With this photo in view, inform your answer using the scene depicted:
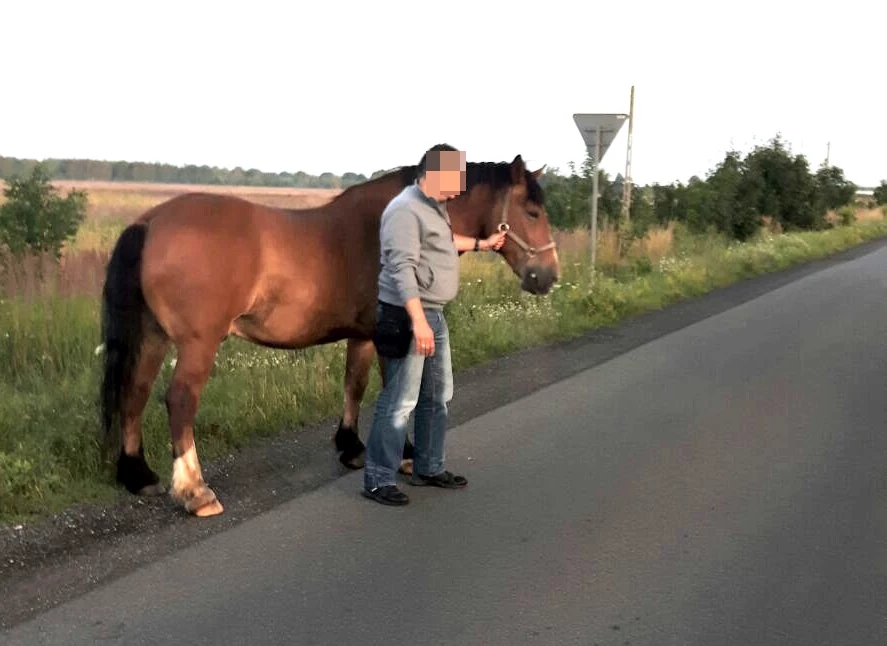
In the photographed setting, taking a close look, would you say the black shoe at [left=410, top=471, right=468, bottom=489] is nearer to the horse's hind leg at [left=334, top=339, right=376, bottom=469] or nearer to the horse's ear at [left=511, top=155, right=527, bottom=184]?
the horse's hind leg at [left=334, top=339, right=376, bottom=469]

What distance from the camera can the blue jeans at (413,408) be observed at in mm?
4941

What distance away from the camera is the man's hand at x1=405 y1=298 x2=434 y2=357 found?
4.62 m

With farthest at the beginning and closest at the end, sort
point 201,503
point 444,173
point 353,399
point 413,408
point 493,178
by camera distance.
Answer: point 353,399, point 493,178, point 413,408, point 444,173, point 201,503

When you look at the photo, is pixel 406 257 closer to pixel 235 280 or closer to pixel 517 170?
pixel 235 280

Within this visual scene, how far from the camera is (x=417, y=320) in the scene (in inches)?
183

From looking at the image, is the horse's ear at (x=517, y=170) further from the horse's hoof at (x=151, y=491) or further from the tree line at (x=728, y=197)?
the tree line at (x=728, y=197)

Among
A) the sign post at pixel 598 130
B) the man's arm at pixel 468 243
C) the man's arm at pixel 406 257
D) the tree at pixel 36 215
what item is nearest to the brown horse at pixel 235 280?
the man's arm at pixel 468 243

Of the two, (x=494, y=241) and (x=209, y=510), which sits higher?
(x=494, y=241)

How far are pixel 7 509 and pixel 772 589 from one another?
3708 millimetres

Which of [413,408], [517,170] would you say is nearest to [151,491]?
[413,408]

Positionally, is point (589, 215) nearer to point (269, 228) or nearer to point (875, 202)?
point (269, 228)

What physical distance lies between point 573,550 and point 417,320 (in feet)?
4.58

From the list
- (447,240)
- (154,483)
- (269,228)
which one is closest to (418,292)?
(447,240)

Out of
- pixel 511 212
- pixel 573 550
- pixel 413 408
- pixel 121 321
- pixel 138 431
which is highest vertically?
pixel 511 212
